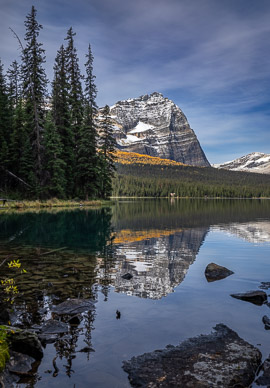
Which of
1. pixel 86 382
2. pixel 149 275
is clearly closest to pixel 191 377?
pixel 86 382

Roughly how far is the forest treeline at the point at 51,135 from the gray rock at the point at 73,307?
30.0 meters

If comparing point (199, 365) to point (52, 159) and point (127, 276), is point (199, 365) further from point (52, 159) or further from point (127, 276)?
point (52, 159)

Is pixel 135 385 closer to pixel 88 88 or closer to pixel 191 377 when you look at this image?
pixel 191 377

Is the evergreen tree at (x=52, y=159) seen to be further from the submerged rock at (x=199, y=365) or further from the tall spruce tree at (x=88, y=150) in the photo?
the submerged rock at (x=199, y=365)

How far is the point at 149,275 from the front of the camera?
12.3 metres

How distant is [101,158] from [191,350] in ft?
169

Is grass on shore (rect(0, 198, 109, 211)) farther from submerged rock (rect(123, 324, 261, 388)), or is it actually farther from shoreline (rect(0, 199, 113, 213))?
submerged rock (rect(123, 324, 261, 388))

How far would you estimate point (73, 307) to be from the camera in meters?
8.09

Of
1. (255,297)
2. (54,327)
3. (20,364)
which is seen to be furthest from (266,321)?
(20,364)

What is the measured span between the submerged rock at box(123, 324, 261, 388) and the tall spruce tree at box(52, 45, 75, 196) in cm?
4220

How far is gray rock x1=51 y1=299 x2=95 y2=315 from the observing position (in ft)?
25.8

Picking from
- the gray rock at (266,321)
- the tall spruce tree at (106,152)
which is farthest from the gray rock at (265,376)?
the tall spruce tree at (106,152)

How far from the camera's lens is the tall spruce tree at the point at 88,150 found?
49500 mm

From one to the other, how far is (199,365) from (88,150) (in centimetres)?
4565
